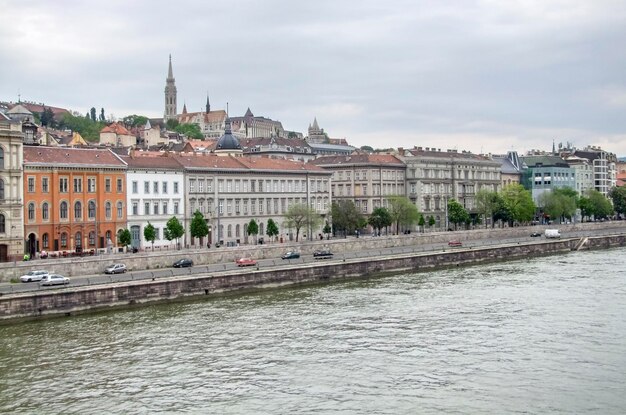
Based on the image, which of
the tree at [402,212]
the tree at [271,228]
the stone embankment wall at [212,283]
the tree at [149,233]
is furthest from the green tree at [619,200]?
the tree at [149,233]

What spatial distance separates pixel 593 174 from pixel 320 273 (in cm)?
10865

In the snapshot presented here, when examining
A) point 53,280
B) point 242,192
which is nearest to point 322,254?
point 242,192

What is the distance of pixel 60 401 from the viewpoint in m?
27.0

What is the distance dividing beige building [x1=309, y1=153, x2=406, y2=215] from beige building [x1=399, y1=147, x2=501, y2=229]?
7.39ft

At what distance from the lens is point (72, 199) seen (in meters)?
63.8

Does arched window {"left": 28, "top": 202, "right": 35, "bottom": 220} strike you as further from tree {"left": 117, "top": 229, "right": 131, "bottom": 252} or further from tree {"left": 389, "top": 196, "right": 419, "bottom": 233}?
tree {"left": 389, "top": 196, "right": 419, "bottom": 233}

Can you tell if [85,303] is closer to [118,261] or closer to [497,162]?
[118,261]

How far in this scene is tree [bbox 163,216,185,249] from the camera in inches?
2682

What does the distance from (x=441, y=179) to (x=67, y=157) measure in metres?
56.4

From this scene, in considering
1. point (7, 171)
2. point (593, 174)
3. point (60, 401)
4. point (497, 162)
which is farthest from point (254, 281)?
point (593, 174)

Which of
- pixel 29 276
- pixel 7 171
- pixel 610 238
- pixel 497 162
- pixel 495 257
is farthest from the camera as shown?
pixel 497 162

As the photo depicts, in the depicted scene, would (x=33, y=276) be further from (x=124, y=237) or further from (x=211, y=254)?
(x=124, y=237)

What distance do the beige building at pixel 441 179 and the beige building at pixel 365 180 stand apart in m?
2.25

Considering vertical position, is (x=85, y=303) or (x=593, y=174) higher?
(x=593, y=174)
